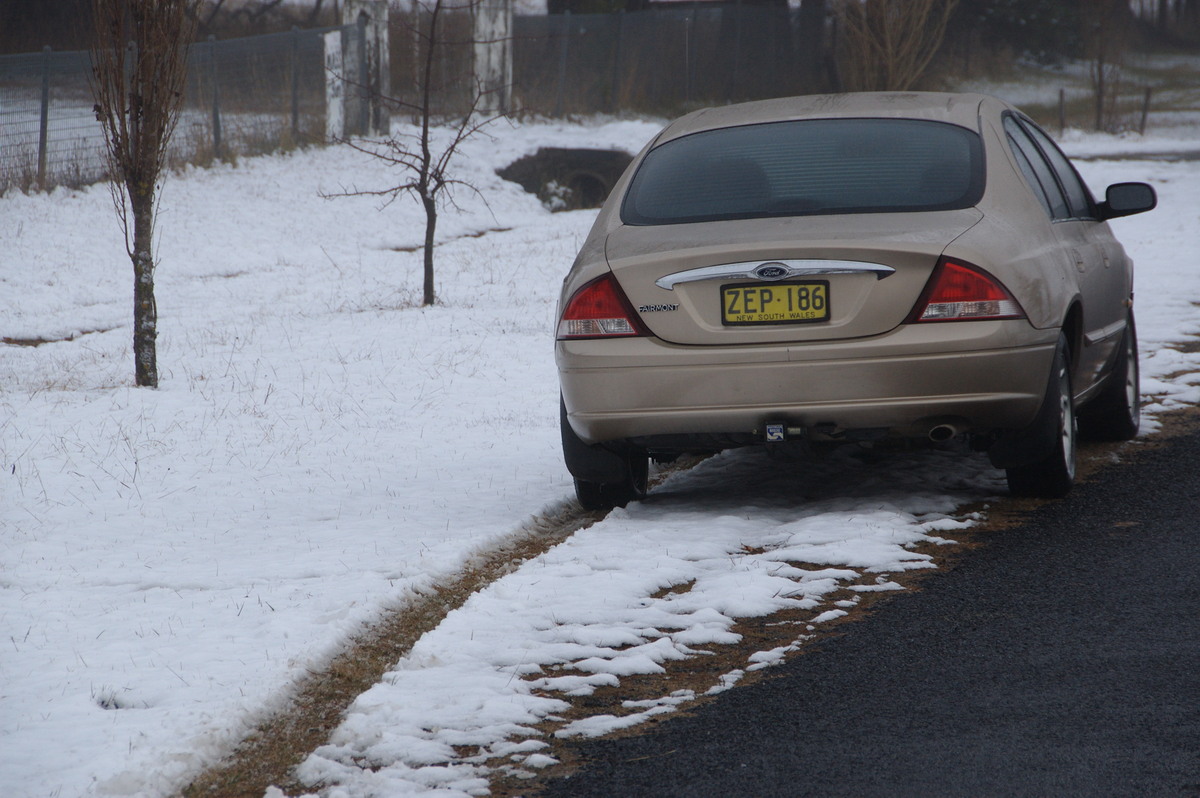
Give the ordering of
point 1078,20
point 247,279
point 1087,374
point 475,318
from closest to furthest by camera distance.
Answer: point 1087,374 → point 475,318 → point 247,279 → point 1078,20

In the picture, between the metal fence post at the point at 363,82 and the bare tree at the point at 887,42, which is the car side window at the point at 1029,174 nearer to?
the bare tree at the point at 887,42

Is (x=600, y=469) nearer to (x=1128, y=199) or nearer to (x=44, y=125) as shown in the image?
(x=1128, y=199)

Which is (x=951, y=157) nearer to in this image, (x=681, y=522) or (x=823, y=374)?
(x=823, y=374)

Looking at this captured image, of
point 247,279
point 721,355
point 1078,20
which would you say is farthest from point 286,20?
point 721,355

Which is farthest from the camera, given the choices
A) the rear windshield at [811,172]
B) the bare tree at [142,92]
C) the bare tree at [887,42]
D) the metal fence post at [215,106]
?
the bare tree at [887,42]

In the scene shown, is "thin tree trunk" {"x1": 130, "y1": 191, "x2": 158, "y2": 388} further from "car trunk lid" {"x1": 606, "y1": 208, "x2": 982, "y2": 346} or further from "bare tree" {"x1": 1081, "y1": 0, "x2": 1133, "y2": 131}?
"bare tree" {"x1": 1081, "y1": 0, "x2": 1133, "y2": 131}

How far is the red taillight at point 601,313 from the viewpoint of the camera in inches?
192

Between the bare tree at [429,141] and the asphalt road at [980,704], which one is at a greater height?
the bare tree at [429,141]

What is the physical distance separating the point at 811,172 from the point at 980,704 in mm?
2610

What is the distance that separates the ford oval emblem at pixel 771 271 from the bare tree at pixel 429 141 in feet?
27.1

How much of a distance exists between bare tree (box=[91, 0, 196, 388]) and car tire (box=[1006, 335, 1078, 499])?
18.7ft

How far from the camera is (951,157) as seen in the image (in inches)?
204

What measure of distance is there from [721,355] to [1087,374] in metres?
1.85

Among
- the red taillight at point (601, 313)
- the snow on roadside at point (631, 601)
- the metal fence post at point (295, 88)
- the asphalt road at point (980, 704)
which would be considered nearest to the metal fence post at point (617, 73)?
the metal fence post at point (295, 88)
